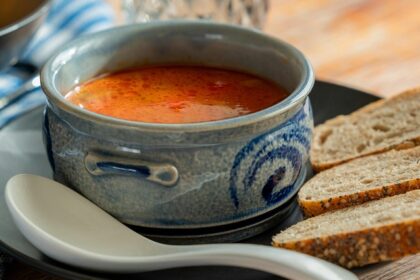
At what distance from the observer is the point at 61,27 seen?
8.08ft

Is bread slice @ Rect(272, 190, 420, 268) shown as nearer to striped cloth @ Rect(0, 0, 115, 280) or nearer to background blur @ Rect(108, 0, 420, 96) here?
background blur @ Rect(108, 0, 420, 96)

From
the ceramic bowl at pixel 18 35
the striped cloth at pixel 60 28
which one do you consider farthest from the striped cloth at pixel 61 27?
the ceramic bowl at pixel 18 35

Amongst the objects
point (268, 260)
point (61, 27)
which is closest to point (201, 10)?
point (61, 27)

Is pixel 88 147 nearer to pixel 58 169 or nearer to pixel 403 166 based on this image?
pixel 58 169

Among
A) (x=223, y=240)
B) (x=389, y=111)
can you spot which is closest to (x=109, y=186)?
(x=223, y=240)

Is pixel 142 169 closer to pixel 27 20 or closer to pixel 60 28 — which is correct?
pixel 27 20

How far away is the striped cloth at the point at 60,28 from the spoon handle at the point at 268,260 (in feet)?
3.39

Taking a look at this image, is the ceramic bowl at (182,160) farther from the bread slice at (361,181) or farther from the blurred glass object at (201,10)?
the blurred glass object at (201,10)

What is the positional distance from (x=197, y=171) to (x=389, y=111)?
2.15 ft

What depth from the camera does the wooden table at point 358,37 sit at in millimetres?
2342

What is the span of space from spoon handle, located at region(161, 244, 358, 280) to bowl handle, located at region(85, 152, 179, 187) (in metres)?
0.13

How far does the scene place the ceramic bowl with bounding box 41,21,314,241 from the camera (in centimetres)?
134

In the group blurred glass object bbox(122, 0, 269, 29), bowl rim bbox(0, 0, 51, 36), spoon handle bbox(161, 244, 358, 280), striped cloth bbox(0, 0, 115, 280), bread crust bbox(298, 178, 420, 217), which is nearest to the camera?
spoon handle bbox(161, 244, 358, 280)

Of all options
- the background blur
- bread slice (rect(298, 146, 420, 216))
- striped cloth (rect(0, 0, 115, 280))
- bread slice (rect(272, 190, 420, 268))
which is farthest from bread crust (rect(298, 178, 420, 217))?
striped cloth (rect(0, 0, 115, 280))
